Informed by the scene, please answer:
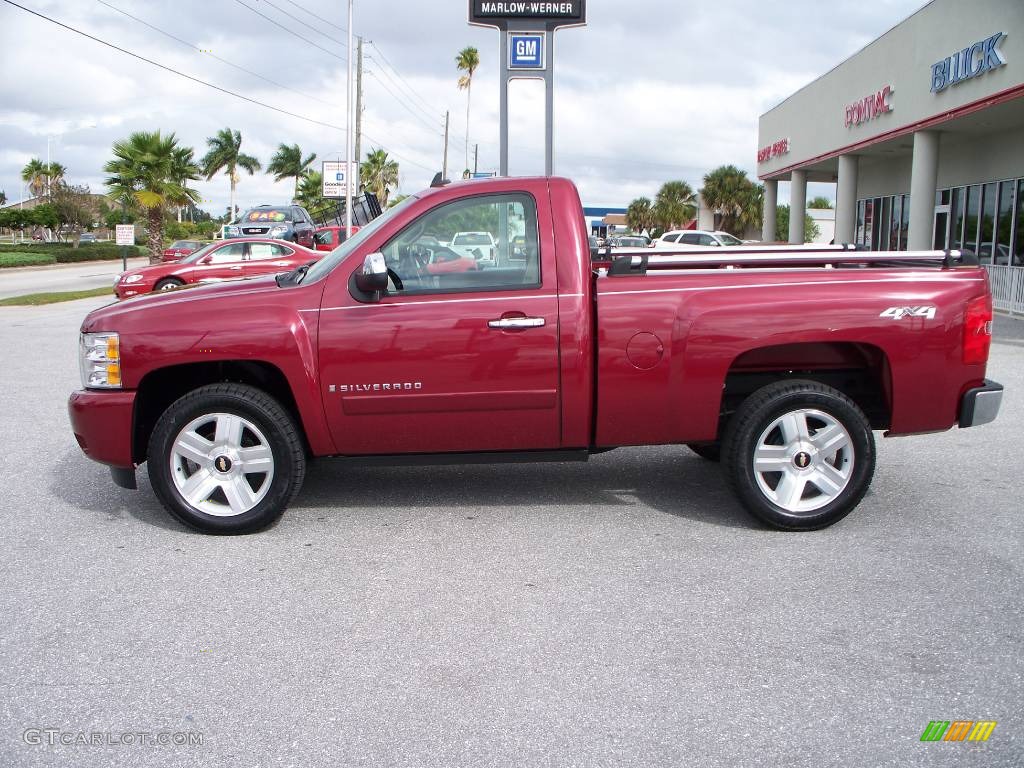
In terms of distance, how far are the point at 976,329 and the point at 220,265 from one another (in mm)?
17650

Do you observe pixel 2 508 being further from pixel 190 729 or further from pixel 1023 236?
pixel 1023 236

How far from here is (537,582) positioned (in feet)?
14.8

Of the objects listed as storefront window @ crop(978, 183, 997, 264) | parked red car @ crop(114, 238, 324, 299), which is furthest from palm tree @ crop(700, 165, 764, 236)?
parked red car @ crop(114, 238, 324, 299)

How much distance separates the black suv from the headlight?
2363 centimetres

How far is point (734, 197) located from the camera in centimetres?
6216

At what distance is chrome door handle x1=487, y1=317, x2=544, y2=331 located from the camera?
500 cm

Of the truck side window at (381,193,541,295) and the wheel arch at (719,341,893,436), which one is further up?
the truck side window at (381,193,541,295)

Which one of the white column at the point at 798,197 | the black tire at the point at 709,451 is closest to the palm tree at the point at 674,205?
the white column at the point at 798,197

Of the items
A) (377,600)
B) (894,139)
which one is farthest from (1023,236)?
(377,600)

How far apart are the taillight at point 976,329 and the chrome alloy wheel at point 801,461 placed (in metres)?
0.78

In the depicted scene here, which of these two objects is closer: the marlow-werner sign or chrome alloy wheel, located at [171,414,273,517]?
chrome alloy wheel, located at [171,414,273,517]

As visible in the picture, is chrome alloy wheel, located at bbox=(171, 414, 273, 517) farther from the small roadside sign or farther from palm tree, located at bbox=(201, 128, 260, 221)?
palm tree, located at bbox=(201, 128, 260, 221)

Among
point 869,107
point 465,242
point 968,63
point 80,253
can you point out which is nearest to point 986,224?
point 968,63

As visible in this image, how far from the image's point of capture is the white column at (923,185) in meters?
22.7
